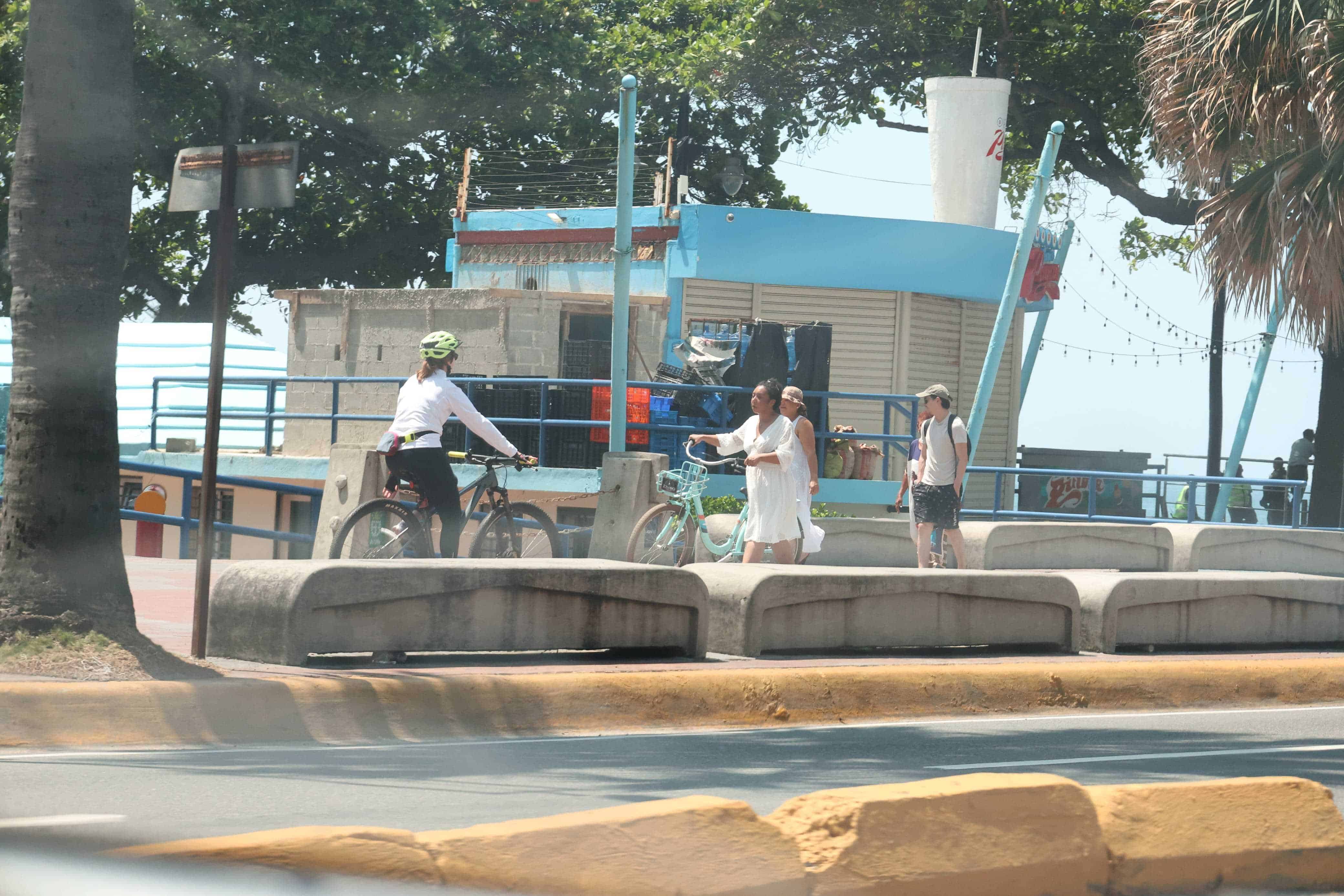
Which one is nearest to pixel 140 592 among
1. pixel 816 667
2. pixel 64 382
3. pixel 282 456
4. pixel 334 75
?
pixel 64 382

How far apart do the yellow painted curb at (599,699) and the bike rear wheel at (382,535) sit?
2658 millimetres

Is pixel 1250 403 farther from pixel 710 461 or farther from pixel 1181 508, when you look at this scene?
pixel 710 461

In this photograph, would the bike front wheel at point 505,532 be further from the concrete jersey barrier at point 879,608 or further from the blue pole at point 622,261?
the blue pole at point 622,261

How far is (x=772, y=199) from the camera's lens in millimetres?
41969

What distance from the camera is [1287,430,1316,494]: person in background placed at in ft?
99.1

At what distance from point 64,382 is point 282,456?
1437 cm

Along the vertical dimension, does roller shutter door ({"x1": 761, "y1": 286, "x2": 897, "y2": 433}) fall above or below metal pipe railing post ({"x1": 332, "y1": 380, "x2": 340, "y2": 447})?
above

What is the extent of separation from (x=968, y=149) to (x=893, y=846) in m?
22.1

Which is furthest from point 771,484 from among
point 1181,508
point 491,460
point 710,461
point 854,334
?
point 1181,508

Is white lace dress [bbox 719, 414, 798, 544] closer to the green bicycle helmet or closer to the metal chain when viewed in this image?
the green bicycle helmet

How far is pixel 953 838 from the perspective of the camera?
4762mm

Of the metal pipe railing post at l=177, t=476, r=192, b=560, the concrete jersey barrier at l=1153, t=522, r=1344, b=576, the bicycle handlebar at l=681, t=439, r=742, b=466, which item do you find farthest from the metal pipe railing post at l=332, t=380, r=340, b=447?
the concrete jersey barrier at l=1153, t=522, r=1344, b=576

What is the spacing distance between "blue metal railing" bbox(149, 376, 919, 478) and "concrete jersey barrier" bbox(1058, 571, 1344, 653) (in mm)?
6739

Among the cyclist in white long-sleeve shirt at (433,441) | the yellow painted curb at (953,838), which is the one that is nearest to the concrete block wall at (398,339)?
the cyclist in white long-sleeve shirt at (433,441)
